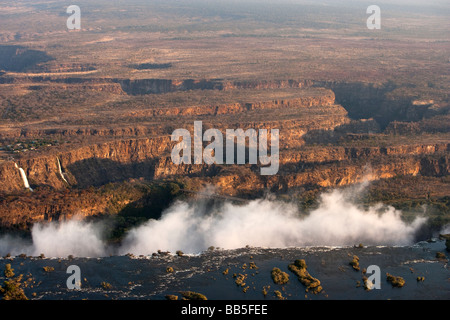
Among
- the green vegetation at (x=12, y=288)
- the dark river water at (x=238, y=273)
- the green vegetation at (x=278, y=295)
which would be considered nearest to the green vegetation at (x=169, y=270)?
the dark river water at (x=238, y=273)

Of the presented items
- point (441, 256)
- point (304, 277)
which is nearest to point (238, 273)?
point (304, 277)

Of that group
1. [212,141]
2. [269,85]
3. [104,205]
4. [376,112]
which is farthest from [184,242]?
[269,85]

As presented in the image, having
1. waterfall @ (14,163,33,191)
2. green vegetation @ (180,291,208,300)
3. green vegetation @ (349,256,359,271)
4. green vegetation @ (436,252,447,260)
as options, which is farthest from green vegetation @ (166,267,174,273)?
waterfall @ (14,163,33,191)

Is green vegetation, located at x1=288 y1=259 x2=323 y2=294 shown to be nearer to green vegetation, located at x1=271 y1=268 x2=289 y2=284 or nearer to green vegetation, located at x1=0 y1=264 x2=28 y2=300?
green vegetation, located at x1=271 y1=268 x2=289 y2=284

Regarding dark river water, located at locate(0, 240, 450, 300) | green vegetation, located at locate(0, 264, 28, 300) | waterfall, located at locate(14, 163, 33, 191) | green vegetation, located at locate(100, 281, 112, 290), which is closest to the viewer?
green vegetation, located at locate(0, 264, 28, 300)

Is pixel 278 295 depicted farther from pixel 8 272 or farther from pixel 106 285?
pixel 8 272

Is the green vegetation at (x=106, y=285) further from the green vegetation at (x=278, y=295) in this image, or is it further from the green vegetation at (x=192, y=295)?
the green vegetation at (x=278, y=295)

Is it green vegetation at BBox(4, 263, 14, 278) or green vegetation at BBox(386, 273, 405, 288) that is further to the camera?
green vegetation at BBox(4, 263, 14, 278)
